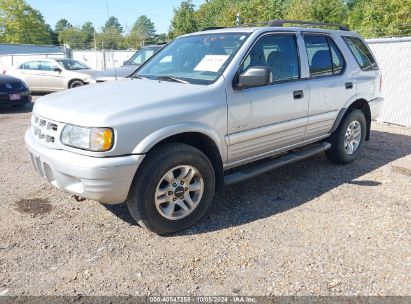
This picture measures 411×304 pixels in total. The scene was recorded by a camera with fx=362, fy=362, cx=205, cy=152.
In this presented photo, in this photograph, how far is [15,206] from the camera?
3.89 metres

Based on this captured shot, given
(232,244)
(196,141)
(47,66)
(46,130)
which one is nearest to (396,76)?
(196,141)

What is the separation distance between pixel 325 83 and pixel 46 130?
326cm

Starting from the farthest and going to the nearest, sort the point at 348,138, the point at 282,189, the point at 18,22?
the point at 18,22 < the point at 348,138 < the point at 282,189

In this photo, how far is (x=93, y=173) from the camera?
278 centimetres

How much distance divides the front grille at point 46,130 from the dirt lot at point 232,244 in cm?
87

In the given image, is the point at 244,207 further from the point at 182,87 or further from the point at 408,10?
the point at 408,10

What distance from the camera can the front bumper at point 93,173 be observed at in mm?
2787

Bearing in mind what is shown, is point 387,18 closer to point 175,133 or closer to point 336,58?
point 336,58

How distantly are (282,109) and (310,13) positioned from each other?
93.3ft

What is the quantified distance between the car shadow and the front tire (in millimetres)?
185

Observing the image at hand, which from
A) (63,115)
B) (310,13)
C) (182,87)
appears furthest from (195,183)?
(310,13)

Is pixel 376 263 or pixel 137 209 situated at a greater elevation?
pixel 137 209

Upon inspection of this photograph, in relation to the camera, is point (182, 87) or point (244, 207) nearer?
point (182, 87)

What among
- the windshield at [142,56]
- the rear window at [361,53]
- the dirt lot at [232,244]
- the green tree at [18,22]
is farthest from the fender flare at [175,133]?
the green tree at [18,22]
